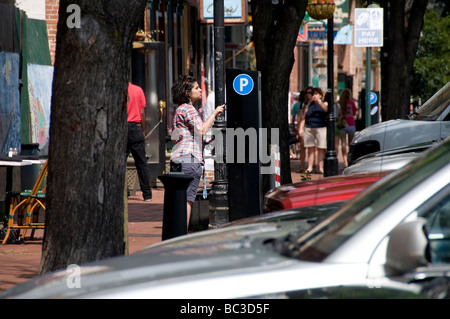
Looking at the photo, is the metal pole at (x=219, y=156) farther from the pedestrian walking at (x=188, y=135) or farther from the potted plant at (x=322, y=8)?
the potted plant at (x=322, y=8)

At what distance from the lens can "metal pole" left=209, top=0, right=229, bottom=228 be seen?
36.7ft

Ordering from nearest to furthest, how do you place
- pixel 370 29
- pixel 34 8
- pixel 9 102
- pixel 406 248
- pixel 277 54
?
1. pixel 406 248
2. pixel 277 54
3. pixel 9 102
4. pixel 34 8
5. pixel 370 29

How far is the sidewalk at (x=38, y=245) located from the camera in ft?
26.7

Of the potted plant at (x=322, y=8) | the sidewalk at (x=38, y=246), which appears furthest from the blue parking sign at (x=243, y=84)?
the potted plant at (x=322, y=8)

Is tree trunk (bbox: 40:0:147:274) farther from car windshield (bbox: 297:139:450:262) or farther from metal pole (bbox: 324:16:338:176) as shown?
metal pole (bbox: 324:16:338:176)

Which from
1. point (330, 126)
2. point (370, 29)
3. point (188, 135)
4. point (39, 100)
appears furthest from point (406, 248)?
point (370, 29)

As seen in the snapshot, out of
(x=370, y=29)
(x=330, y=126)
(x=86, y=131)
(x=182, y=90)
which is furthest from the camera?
(x=330, y=126)

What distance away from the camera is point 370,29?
19.4 meters

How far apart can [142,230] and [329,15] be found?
9.35 meters

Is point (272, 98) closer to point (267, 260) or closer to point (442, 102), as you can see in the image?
point (442, 102)

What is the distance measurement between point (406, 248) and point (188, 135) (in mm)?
7195

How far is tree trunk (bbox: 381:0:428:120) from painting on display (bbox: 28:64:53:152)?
807 centimetres

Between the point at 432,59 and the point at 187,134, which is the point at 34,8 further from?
the point at 432,59
